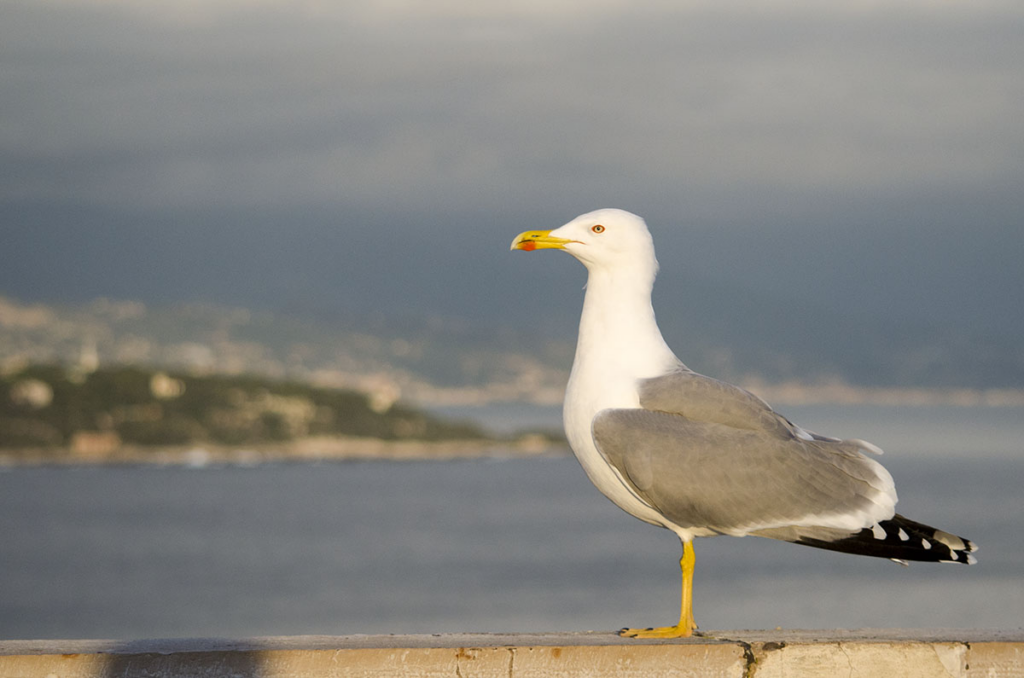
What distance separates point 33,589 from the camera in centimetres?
8412

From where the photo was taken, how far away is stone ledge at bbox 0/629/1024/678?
5.43 m

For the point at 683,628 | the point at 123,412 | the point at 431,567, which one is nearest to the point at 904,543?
the point at 683,628

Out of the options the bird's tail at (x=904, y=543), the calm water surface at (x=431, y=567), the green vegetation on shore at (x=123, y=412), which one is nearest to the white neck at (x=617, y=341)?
the bird's tail at (x=904, y=543)

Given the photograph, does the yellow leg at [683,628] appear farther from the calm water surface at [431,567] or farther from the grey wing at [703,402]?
the calm water surface at [431,567]

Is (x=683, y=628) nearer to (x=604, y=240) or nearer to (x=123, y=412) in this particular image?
(x=604, y=240)

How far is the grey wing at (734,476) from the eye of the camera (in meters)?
6.63

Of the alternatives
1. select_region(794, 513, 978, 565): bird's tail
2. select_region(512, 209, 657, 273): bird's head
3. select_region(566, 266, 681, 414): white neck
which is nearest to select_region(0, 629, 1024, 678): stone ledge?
select_region(794, 513, 978, 565): bird's tail

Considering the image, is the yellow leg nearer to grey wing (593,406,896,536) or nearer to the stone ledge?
grey wing (593,406,896,536)

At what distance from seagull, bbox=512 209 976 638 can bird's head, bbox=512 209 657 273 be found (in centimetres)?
22

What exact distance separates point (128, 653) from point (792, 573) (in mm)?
79820

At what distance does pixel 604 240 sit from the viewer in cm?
718

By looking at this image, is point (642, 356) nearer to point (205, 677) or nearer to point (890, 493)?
point (890, 493)

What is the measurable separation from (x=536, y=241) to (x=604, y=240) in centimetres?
38

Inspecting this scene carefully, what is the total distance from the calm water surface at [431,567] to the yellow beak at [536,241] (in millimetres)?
29558
